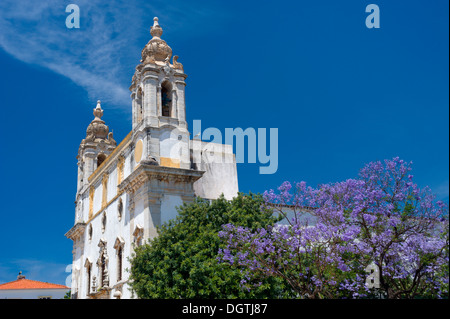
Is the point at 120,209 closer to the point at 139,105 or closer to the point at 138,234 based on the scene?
the point at 138,234

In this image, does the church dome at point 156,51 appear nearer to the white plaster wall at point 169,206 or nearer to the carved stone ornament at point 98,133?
the white plaster wall at point 169,206

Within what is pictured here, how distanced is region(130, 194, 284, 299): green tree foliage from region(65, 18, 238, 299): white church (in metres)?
2.46

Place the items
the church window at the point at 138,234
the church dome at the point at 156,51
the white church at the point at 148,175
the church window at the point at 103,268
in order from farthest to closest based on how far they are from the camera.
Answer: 1. the church window at the point at 103,268
2. the church dome at the point at 156,51
3. the white church at the point at 148,175
4. the church window at the point at 138,234

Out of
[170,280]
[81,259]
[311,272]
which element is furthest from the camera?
[81,259]

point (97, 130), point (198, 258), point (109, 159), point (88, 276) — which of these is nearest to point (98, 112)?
point (97, 130)

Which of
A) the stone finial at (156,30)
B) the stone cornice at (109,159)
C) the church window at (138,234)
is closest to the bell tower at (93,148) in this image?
the stone cornice at (109,159)

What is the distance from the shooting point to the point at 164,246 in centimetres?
2309

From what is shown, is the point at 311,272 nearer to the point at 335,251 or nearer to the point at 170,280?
the point at 335,251

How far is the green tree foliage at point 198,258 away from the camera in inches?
806

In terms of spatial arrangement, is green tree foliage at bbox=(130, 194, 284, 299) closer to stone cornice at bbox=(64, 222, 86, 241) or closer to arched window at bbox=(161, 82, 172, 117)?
arched window at bbox=(161, 82, 172, 117)

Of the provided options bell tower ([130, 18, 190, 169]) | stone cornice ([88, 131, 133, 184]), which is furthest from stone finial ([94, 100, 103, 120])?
bell tower ([130, 18, 190, 169])

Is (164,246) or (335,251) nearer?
(335,251)
